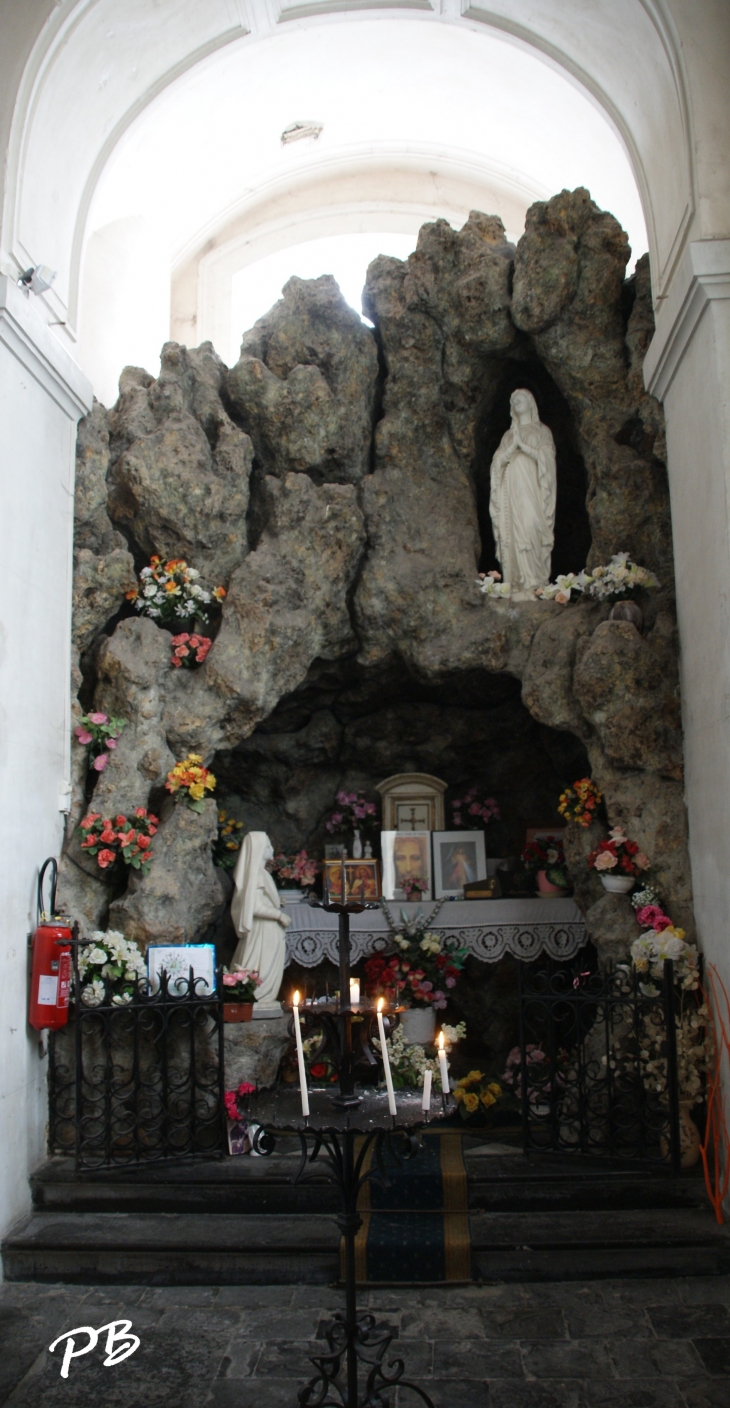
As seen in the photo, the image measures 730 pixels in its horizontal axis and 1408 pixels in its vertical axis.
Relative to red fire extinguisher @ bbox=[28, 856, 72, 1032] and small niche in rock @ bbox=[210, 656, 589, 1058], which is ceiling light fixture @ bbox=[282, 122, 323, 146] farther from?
red fire extinguisher @ bbox=[28, 856, 72, 1032]

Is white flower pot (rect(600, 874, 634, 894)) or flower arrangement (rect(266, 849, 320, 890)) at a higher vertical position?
flower arrangement (rect(266, 849, 320, 890))

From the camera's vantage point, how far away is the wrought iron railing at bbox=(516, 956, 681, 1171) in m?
6.14

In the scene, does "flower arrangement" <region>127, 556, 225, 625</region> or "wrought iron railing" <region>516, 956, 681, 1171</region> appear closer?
"wrought iron railing" <region>516, 956, 681, 1171</region>

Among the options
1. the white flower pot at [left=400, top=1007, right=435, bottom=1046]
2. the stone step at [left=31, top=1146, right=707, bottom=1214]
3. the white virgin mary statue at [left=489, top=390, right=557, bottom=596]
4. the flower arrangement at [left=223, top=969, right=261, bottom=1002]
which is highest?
the white virgin mary statue at [left=489, top=390, right=557, bottom=596]

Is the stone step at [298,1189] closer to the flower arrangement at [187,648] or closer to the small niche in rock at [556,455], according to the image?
the flower arrangement at [187,648]

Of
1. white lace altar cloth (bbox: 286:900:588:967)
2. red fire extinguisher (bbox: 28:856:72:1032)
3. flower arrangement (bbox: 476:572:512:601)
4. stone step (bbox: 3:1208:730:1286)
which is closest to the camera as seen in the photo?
stone step (bbox: 3:1208:730:1286)

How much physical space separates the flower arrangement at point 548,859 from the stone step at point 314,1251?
2.89 meters

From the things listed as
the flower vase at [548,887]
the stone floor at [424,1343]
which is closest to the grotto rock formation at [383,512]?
the flower vase at [548,887]

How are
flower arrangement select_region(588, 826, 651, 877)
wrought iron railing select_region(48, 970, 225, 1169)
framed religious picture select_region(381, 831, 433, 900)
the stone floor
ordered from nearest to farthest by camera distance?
the stone floor < wrought iron railing select_region(48, 970, 225, 1169) < flower arrangement select_region(588, 826, 651, 877) < framed religious picture select_region(381, 831, 433, 900)

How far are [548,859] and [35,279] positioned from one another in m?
5.83

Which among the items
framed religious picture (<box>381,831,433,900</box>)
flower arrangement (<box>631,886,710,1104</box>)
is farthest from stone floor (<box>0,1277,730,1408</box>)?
framed religious picture (<box>381,831,433,900</box>)

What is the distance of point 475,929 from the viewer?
8297mm

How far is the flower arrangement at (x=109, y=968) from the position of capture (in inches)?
266

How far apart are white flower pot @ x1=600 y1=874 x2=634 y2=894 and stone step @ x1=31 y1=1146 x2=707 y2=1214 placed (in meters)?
1.78
